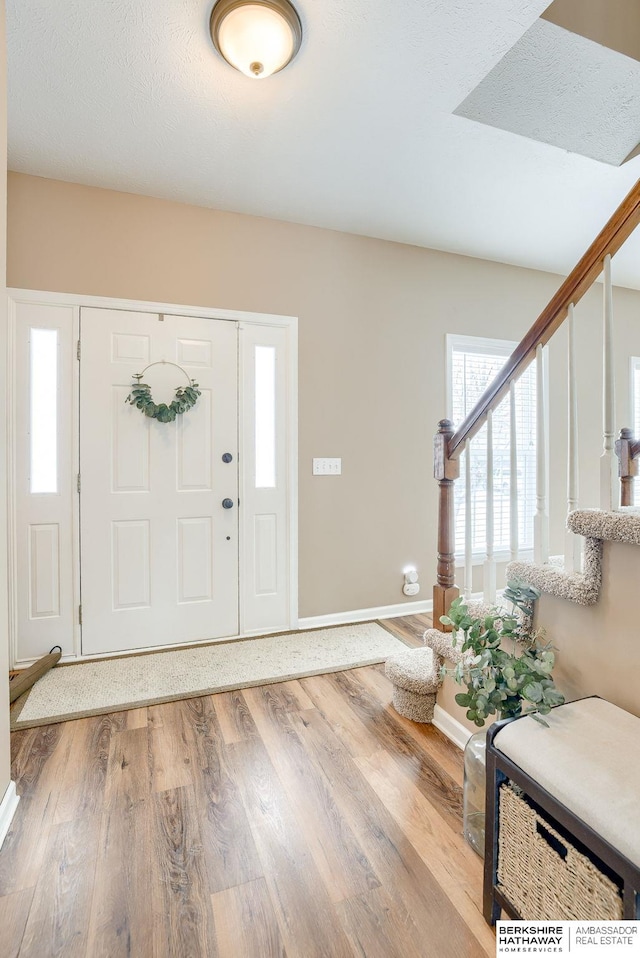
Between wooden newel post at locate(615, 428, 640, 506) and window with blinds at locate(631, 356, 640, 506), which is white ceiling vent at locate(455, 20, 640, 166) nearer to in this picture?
wooden newel post at locate(615, 428, 640, 506)

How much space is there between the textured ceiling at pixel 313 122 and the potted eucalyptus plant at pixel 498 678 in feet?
6.75

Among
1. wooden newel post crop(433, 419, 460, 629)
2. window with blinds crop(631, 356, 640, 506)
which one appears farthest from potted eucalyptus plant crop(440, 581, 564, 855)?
window with blinds crop(631, 356, 640, 506)

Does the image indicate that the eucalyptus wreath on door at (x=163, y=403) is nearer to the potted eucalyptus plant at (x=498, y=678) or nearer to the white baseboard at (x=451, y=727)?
the potted eucalyptus plant at (x=498, y=678)

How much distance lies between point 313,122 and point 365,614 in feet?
9.58

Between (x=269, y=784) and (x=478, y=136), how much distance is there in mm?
3034

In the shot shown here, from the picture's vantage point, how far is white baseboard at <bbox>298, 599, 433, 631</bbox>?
3108 millimetres

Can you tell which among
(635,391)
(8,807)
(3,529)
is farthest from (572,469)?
(635,391)

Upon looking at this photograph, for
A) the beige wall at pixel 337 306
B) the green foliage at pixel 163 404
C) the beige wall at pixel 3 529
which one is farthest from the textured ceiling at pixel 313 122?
the green foliage at pixel 163 404

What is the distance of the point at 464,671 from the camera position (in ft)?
4.74

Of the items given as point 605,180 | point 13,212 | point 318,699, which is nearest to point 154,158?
point 13,212

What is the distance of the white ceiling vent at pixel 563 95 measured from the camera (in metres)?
1.75

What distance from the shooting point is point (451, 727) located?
6.18 ft

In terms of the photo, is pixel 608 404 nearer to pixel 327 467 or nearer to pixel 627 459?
pixel 627 459

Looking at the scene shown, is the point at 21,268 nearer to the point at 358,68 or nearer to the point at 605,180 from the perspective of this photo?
the point at 358,68
